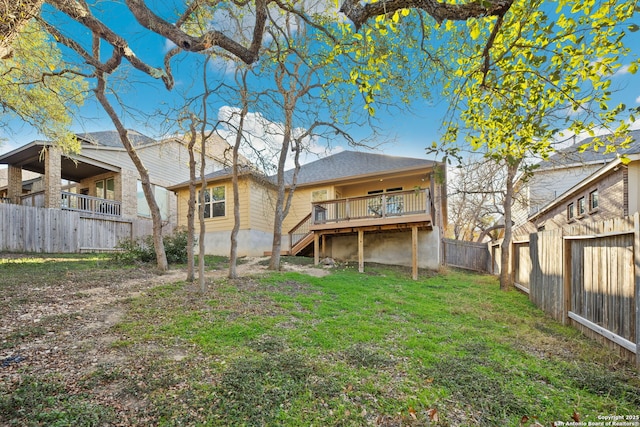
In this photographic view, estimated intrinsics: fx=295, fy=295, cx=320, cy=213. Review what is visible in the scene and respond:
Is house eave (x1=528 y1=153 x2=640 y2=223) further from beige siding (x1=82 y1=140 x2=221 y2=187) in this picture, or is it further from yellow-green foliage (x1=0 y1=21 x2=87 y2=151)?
beige siding (x1=82 y1=140 x2=221 y2=187)

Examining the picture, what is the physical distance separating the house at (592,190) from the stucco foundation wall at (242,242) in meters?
10.7

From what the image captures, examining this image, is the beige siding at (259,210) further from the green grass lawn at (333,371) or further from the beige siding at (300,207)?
the green grass lawn at (333,371)

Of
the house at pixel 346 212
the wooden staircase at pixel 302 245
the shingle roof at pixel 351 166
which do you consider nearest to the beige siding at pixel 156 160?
the house at pixel 346 212

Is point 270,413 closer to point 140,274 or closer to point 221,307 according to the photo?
point 221,307

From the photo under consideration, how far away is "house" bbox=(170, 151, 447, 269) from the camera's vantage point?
437 inches

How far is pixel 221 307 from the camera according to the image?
5.34 metres

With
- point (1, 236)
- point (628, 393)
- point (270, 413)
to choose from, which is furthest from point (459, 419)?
point (1, 236)

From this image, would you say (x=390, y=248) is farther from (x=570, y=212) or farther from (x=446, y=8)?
(x=446, y=8)

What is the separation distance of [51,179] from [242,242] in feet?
27.0

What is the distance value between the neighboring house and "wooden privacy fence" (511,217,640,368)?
10.5 metres

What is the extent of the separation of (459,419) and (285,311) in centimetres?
335

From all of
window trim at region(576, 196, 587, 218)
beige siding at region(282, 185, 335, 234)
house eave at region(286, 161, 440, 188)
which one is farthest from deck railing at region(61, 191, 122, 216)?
window trim at region(576, 196, 587, 218)

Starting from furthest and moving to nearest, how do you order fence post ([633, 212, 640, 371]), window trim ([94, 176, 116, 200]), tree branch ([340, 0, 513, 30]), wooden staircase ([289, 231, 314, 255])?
window trim ([94, 176, 116, 200])
wooden staircase ([289, 231, 314, 255])
fence post ([633, 212, 640, 371])
tree branch ([340, 0, 513, 30])

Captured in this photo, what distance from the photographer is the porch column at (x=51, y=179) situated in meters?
12.3
